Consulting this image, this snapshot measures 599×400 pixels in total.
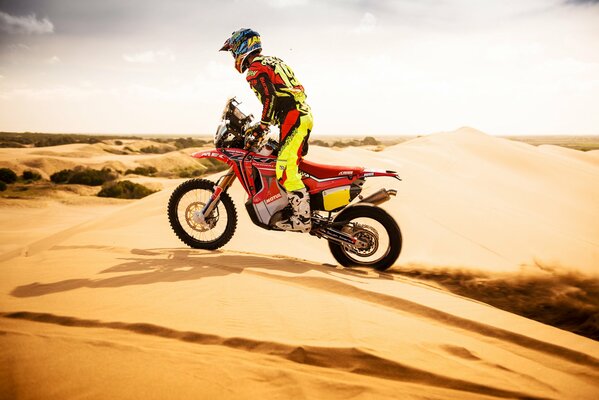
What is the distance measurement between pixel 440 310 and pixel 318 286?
1116 mm

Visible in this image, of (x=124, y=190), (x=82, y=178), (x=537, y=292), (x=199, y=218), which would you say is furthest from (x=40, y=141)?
(x=537, y=292)

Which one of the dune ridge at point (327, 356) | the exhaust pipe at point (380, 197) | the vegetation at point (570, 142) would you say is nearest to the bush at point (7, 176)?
the dune ridge at point (327, 356)

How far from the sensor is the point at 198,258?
4367 millimetres

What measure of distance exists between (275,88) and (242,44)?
2.34 feet

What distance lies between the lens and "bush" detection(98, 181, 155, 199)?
47.9ft

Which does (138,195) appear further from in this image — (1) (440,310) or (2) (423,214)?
(1) (440,310)

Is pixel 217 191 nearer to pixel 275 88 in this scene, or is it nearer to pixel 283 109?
pixel 283 109

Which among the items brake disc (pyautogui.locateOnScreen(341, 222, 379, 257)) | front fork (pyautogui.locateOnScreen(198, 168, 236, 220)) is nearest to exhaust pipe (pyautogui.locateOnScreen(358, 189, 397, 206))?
brake disc (pyautogui.locateOnScreen(341, 222, 379, 257))

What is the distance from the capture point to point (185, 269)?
3.88m

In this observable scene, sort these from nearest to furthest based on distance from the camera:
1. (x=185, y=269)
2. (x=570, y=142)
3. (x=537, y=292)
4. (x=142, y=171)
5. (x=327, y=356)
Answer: (x=327, y=356), (x=185, y=269), (x=537, y=292), (x=142, y=171), (x=570, y=142)

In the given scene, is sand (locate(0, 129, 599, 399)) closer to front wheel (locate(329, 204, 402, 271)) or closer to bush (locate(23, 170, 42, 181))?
front wheel (locate(329, 204, 402, 271))

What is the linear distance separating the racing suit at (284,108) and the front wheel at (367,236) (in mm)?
731

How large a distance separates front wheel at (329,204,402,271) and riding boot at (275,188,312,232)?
1.21 ft

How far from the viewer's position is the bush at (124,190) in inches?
575
